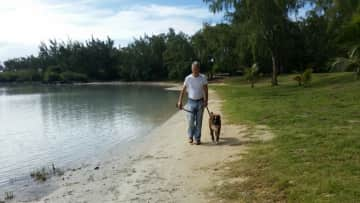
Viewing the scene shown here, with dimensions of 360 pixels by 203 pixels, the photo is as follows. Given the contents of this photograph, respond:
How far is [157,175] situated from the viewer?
7703 mm

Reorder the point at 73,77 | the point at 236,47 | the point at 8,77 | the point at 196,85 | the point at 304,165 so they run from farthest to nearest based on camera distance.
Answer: the point at 8,77 → the point at 73,77 → the point at 236,47 → the point at 196,85 → the point at 304,165

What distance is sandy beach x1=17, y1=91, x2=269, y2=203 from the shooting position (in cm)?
649

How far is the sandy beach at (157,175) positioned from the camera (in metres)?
6.49

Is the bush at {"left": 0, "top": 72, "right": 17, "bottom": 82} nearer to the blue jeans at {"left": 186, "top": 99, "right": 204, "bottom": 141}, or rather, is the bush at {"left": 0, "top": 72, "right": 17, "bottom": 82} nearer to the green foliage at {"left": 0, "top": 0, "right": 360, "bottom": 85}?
the green foliage at {"left": 0, "top": 0, "right": 360, "bottom": 85}

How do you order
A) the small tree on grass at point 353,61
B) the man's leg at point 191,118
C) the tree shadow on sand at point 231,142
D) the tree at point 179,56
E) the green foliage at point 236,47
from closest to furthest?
the tree shadow on sand at point 231,142 < the man's leg at point 191,118 < the small tree on grass at point 353,61 < the green foliage at point 236,47 < the tree at point 179,56

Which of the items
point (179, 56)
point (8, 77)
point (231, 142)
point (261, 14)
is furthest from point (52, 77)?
point (231, 142)

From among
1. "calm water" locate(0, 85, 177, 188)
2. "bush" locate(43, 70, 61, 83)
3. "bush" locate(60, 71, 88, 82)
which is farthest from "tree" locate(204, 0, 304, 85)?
"bush" locate(43, 70, 61, 83)

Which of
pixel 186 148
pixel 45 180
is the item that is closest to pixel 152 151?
pixel 186 148

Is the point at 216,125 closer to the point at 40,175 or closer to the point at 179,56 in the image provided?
the point at 40,175

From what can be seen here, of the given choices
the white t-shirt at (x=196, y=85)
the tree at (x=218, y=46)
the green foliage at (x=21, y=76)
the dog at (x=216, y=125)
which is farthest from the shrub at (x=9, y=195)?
the green foliage at (x=21, y=76)

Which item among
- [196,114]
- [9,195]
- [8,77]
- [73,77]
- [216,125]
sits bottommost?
[9,195]

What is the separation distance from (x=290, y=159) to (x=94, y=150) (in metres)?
7.20

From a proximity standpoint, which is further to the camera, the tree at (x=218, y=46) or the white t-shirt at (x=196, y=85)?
the tree at (x=218, y=46)

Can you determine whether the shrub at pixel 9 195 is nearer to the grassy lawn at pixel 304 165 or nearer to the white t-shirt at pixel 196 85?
the grassy lawn at pixel 304 165
